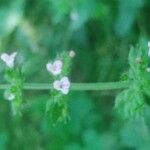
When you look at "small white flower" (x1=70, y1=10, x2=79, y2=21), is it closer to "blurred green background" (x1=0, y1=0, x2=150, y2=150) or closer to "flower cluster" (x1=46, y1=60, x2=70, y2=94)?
"blurred green background" (x1=0, y1=0, x2=150, y2=150)

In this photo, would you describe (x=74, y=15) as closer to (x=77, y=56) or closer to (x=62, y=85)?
(x=77, y=56)

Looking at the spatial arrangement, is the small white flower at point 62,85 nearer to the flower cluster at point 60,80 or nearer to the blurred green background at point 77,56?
the flower cluster at point 60,80

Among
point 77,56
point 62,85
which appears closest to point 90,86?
point 62,85

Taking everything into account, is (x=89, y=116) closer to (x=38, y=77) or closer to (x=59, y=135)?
(x=59, y=135)

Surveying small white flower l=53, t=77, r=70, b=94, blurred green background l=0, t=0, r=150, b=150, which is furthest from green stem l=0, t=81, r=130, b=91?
blurred green background l=0, t=0, r=150, b=150

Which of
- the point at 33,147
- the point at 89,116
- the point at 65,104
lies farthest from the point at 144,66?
the point at 33,147

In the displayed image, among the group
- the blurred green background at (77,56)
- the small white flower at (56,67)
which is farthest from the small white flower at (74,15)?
the small white flower at (56,67)
